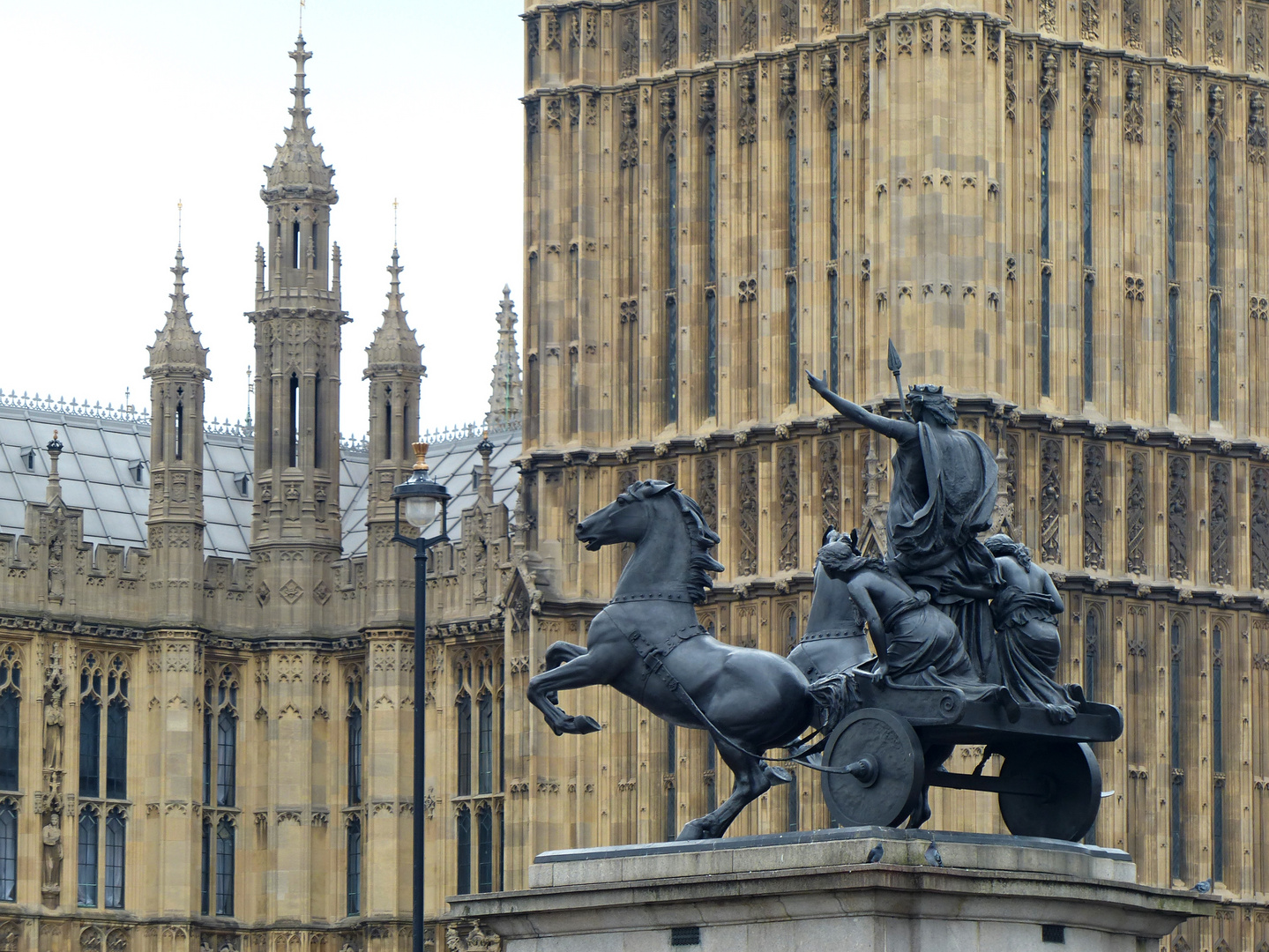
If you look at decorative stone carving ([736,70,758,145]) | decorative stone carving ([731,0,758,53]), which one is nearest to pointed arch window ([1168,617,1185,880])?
decorative stone carving ([736,70,758,145])

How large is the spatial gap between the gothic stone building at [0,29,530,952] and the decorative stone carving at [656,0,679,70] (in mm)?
7111

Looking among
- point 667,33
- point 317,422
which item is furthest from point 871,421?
point 317,422

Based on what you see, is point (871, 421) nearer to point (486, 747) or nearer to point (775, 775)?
point (775, 775)

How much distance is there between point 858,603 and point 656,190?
96.5ft

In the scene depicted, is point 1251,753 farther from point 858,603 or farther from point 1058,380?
point 858,603

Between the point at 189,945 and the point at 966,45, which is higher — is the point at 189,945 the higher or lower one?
the lower one

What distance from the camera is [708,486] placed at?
53.4 m

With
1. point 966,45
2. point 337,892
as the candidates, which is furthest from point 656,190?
point 337,892

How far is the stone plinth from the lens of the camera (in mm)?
24688

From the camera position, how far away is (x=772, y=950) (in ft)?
82.3

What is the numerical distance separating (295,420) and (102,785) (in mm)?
6824

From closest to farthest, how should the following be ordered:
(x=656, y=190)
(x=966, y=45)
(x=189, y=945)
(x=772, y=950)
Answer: (x=772, y=950), (x=966, y=45), (x=656, y=190), (x=189, y=945)

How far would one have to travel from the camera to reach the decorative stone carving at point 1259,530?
176 ft

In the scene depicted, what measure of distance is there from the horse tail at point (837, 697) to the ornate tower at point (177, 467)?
33.9 m
